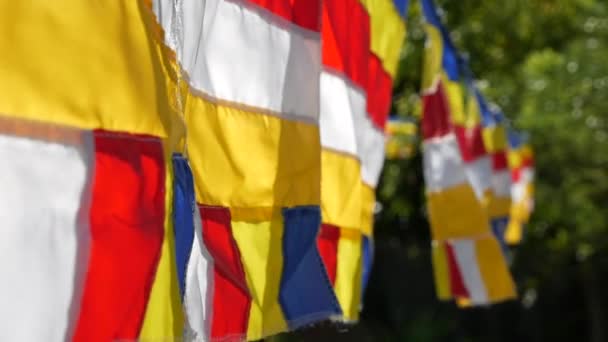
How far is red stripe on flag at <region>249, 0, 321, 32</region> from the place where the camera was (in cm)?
427

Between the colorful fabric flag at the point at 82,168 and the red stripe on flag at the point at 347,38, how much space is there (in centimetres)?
204

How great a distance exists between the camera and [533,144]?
14930 millimetres

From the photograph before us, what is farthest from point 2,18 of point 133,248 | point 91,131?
point 133,248

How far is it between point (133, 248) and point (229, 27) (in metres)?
1.16

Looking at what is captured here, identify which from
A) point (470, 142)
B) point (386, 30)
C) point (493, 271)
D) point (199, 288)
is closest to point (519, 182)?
point (470, 142)

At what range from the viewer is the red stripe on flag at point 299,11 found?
427cm

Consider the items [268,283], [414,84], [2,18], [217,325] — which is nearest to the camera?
[2,18]

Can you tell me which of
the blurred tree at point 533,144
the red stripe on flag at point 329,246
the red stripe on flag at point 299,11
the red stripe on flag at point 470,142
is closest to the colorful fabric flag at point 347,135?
the red stripe on flag at point 329,246

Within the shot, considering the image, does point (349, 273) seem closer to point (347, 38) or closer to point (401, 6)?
point (347, 38)

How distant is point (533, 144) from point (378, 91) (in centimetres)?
894

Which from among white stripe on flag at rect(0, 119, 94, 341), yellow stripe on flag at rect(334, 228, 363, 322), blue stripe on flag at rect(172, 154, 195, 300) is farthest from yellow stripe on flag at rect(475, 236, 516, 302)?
A: white stripe on flag at rect(0, 119, 94, 341)

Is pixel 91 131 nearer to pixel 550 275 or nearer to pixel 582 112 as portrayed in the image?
pixel 582 112

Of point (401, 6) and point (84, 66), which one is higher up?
point (401, 6)

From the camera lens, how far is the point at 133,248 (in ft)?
9.58
